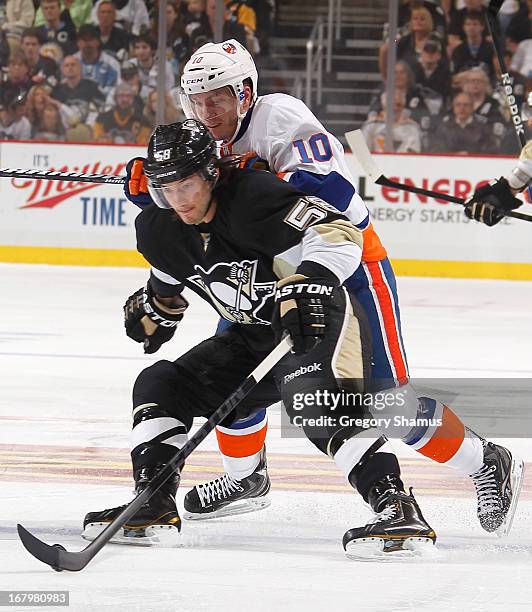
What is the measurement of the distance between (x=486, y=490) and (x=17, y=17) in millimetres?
7871

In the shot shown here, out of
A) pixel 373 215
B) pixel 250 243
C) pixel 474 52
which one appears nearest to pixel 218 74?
pixel 250 243

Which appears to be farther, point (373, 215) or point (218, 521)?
point (373, 215)

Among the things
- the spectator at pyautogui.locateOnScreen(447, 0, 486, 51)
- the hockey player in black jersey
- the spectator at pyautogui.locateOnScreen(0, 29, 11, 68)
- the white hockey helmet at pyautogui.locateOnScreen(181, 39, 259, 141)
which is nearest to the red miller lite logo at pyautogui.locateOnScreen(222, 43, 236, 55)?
the white hockey helmet at pyautogui.locateOnScreen(181, 39, 259, 141)

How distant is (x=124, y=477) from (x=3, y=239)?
603cm

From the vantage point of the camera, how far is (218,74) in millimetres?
3213

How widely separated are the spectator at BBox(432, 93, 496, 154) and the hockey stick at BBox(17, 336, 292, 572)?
6623mm

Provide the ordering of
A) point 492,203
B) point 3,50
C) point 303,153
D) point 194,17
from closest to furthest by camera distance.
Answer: point 303,153 → point 492,203 → point 194,17 → point 3,50

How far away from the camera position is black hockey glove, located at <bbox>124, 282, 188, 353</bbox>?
3.01m

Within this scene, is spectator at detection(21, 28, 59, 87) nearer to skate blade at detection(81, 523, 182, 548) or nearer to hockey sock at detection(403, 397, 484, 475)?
hockey sock at detection(403, 397, 484, 475)

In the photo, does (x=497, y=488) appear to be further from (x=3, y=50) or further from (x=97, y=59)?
(x=3, y=50)

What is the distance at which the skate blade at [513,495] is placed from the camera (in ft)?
9.59

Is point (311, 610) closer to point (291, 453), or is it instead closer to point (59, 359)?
point (291, 453)

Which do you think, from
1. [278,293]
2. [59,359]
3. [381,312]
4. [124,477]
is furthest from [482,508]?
[59,359]

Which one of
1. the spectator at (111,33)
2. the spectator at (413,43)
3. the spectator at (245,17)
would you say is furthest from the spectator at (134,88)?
the spectator at (413,43)
